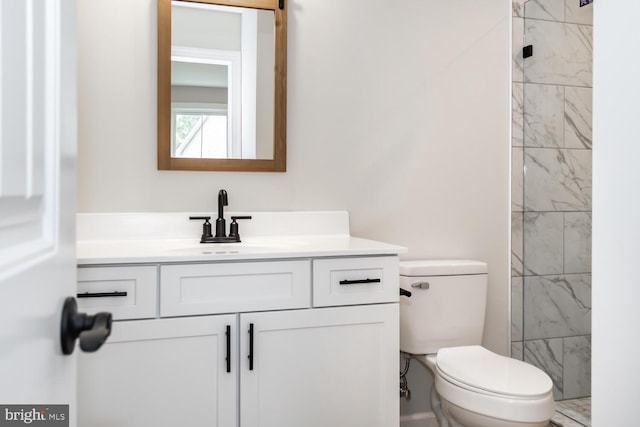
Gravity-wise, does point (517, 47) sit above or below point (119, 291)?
above

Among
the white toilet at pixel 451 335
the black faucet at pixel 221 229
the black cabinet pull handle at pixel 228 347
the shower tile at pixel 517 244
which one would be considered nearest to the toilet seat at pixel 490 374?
the white toilet at pixel 451 335

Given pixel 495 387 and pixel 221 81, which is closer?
pixel 495 387

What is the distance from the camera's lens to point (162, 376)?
144 centimetres

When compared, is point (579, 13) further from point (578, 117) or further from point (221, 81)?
point (221, 81)

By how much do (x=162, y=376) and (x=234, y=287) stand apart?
0.34 m

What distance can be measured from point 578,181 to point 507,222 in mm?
373

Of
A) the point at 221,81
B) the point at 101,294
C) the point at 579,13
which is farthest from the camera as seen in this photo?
the point at 579,13

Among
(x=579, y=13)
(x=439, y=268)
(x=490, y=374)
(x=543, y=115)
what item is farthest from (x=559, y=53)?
(x=490, y=374)

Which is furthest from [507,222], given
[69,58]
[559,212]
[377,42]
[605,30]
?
[69,58]

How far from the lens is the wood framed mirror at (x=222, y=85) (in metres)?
1.92

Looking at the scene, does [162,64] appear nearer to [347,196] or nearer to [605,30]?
[347,196]

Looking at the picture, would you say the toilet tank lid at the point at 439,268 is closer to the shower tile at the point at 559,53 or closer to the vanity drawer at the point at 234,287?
the vanity drawer at the point at 234,287

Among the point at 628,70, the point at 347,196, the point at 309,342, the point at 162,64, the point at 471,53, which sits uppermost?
the point at 471,53

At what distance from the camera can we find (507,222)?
2387mm
